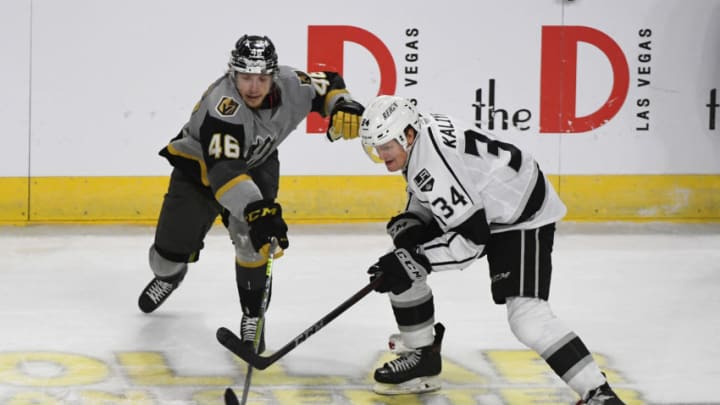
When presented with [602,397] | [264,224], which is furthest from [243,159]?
[602,397]

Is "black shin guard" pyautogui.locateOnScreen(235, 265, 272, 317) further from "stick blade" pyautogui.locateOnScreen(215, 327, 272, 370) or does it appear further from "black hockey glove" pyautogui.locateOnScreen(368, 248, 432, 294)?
"black hockey glove" pyautogui.locateOnScreen(368, 248, 432, 294)

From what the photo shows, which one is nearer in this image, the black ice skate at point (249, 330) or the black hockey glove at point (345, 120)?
the black hockey glove at point (345, 120)

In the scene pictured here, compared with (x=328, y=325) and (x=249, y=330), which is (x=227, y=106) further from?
(x=328, y=325)

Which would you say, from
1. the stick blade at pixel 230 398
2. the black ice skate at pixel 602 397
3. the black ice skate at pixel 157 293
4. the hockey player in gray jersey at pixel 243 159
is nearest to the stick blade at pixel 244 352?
the stick blade at pixel 230 398

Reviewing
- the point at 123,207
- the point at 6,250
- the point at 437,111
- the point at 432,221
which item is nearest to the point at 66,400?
the point at 432,221

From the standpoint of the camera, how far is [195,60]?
20.7 feet

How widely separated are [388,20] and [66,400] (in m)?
3.27

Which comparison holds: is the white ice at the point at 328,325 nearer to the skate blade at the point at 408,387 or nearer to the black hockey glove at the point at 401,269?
the skate blade at the point at 408,387

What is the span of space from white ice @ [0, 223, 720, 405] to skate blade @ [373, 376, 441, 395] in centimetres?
3

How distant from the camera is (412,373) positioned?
12.4 feet

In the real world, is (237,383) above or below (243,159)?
below

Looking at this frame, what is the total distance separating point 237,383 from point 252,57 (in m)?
0.98

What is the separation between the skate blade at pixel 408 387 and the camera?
148 inches

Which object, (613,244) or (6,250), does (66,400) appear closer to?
(6,250)
